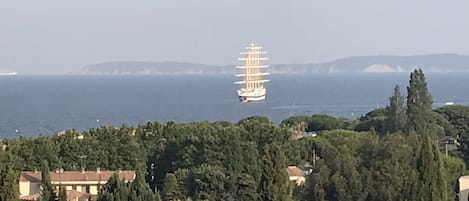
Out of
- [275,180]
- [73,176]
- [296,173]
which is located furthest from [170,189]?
[275,180]

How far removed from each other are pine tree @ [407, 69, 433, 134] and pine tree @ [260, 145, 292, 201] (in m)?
18.8

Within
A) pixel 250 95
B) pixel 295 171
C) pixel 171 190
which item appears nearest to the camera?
pixel 171 190

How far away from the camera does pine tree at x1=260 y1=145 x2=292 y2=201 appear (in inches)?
704

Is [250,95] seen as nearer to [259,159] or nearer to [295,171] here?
[295,171]

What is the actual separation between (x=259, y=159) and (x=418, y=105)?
1083 cm

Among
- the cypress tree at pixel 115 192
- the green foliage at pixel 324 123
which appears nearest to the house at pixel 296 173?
the cypress tree at pixel 115 192

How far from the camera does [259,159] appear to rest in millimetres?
28797

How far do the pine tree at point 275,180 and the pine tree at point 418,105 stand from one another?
61.8 feet

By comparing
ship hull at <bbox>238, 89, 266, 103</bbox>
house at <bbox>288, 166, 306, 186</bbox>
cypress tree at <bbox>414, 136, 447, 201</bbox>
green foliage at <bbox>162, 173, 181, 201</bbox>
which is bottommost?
ship hull at <bbox>238, 89, 266, 103</bbox>

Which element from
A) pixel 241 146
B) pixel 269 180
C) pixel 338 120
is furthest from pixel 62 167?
pixel 338 120

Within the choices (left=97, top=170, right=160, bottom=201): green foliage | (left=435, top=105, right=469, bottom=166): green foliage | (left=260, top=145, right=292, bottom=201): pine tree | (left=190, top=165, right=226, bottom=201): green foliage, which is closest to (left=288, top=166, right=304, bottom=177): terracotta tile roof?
(left=190, top=165, right=226, bottom=201): green foliage

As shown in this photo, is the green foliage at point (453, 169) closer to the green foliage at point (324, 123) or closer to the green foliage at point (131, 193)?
the green foliage at point (131, 193)

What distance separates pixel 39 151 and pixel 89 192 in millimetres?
2553

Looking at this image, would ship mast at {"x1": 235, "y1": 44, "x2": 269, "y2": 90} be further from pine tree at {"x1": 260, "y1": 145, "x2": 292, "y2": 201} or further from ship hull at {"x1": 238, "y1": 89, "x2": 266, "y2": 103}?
pine tree at {"x1": 260, "y1": 145, "x2": 292, "y2": 201}
